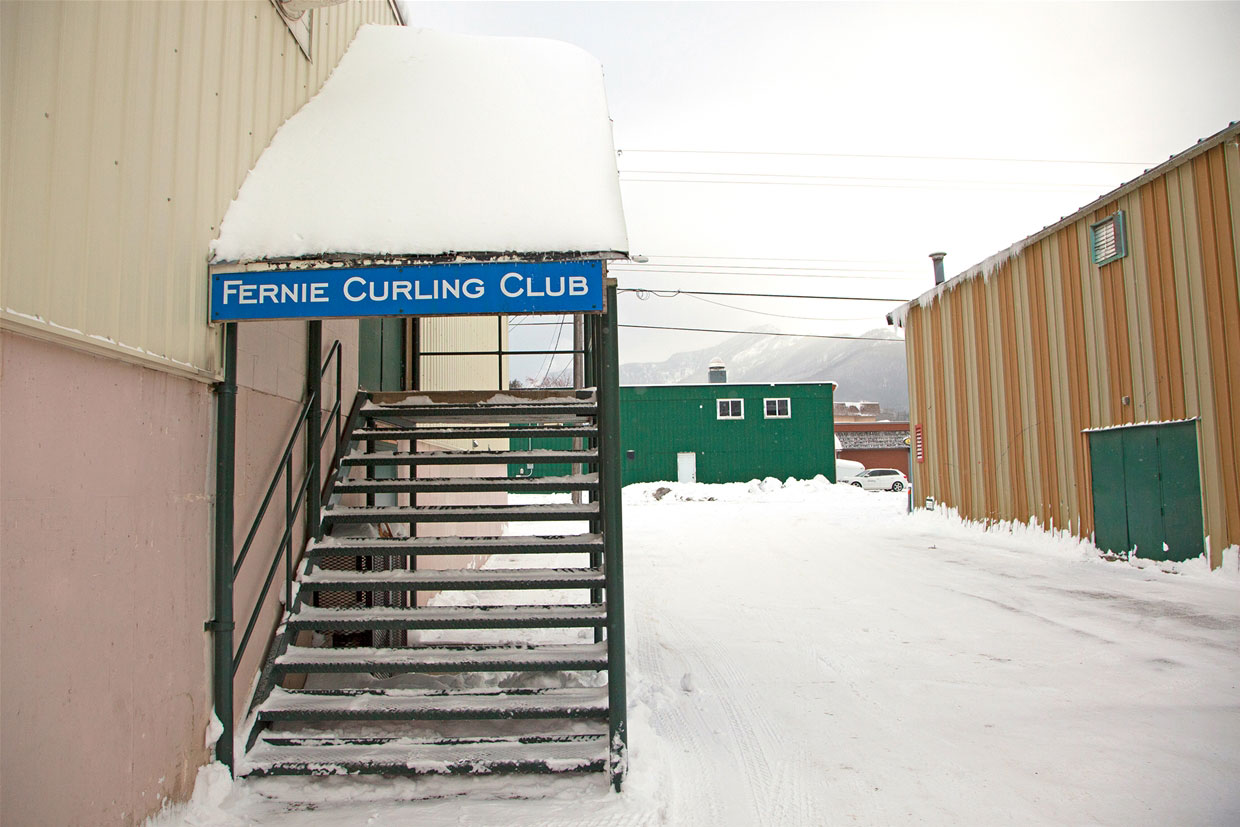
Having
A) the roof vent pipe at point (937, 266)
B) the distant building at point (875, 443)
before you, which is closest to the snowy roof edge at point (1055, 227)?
the roof vent pipe at point (937, 266)

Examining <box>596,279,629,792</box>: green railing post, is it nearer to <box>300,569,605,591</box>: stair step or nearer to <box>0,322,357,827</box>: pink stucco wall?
<box>300,569,605,591</box>: stair step

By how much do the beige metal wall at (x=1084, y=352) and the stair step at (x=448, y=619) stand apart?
8790 mm

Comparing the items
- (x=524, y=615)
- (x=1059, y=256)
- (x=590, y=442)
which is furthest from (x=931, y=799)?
(x=1059, y=256)

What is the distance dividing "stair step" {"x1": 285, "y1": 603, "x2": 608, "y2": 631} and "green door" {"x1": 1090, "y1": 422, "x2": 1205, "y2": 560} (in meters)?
8.87

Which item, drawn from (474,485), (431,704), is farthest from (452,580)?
(474,485)

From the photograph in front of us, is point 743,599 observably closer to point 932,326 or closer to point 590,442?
point 590,442

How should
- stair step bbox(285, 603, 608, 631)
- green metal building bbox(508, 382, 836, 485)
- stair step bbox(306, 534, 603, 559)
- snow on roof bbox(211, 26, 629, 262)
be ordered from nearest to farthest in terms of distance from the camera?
snow on roof bbox(211, 26, 629, 262), stair step bbox(285, 603, 608, 631), stair step bbox(306, 534, 603, 559), green metal building bbox(508, 382, 836, 485)

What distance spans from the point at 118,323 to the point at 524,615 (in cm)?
251

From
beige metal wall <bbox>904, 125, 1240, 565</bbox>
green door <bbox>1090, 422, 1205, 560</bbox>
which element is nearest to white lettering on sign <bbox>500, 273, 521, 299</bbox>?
beige metal wall <bbox>904, 125, 1240, 565</bbox>

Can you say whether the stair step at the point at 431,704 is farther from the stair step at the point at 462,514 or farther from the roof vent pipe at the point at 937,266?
the roof vent pipe at the point at 937,266

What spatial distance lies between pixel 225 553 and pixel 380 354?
142 inches

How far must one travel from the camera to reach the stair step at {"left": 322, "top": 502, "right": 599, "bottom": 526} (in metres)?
4.61

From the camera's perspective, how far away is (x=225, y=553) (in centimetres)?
369

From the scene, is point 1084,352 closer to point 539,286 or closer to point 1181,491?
point 1181,491
